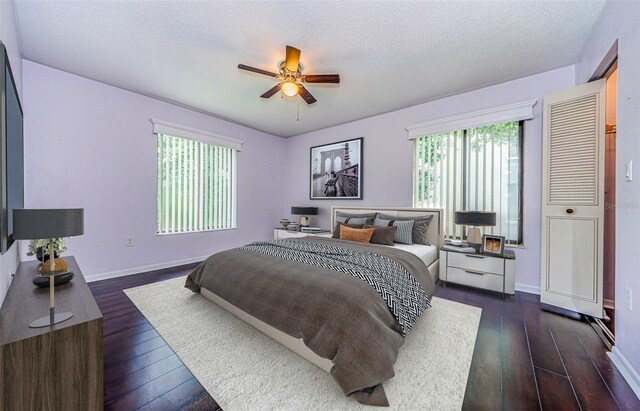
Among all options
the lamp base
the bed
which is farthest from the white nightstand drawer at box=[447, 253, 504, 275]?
the lamp base

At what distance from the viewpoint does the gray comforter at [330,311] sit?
142 cm

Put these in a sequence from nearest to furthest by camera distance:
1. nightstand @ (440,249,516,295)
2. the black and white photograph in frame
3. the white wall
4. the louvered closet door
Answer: the white wall, the louvered closet door, nightstand @ (440,249,516,295), the black and white photograph in frame

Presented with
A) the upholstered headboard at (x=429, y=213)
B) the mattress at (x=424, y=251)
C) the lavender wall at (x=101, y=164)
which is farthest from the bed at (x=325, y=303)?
the lavender wall at (x=101, y=164)

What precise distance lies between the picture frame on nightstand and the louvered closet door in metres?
0.38

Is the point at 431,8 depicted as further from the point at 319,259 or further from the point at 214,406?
the point at 214,406

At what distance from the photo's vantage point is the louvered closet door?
93.6 inches

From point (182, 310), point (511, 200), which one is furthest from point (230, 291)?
point (511, 200)

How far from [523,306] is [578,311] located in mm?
431

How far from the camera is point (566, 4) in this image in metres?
2.01

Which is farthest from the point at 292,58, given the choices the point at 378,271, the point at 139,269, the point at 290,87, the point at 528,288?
the point at 528,288

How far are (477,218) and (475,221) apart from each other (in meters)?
0.04

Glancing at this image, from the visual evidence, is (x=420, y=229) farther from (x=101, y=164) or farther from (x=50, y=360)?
(x=101, y=164)

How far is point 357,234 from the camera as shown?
3.50 meters

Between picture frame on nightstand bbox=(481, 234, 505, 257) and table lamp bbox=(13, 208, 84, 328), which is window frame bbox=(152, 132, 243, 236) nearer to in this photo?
table lamp bbox=(13, 208, 84, 328)
